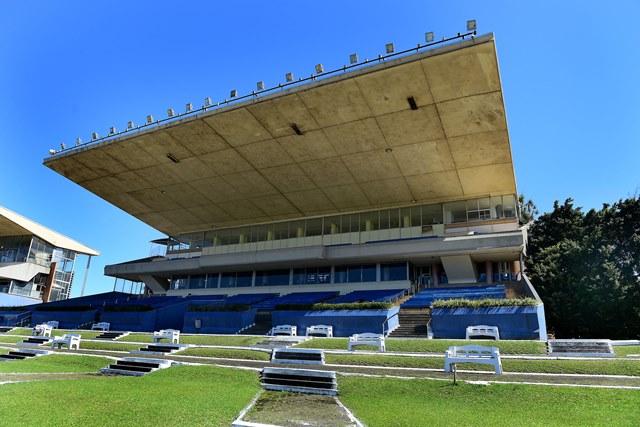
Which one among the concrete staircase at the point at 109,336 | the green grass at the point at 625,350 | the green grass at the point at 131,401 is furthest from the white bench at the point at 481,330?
the concrete staircase at the point at 109,336

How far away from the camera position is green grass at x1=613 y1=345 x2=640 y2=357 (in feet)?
42.2

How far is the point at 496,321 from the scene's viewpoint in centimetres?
1908

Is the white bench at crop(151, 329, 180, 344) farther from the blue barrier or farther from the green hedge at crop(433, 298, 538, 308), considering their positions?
the blue barrier

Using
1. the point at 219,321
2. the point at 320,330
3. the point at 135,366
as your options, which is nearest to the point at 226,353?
the point at 135,366

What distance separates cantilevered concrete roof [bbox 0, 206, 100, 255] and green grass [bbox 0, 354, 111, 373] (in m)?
41.8

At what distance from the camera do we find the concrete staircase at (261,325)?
2553 cm

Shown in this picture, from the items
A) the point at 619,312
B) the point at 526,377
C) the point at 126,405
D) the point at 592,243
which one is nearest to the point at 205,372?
the point at 126,405

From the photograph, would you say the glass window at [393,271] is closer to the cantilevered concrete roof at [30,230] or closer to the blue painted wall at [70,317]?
the blue painted wall at [70,317]

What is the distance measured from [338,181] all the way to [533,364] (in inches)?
838

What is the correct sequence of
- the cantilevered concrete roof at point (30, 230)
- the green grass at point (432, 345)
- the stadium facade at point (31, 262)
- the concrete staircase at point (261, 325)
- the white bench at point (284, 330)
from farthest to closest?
the stadium facade at point (31, 262), the cantilevered concrete roof at point (30, 230), the concrete staircase at point (261, 325), the white bench at point (284, 330), the green grass at point (432, 345)

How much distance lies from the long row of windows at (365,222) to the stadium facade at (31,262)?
22109 millimetres

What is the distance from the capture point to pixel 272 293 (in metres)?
37.8

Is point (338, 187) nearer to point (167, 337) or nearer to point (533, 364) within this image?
point (167, 337)

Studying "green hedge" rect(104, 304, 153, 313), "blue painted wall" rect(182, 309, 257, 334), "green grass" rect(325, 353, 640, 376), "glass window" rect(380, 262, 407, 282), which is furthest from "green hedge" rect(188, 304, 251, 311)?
"green grass" rect(325, 353, 640, 376)
